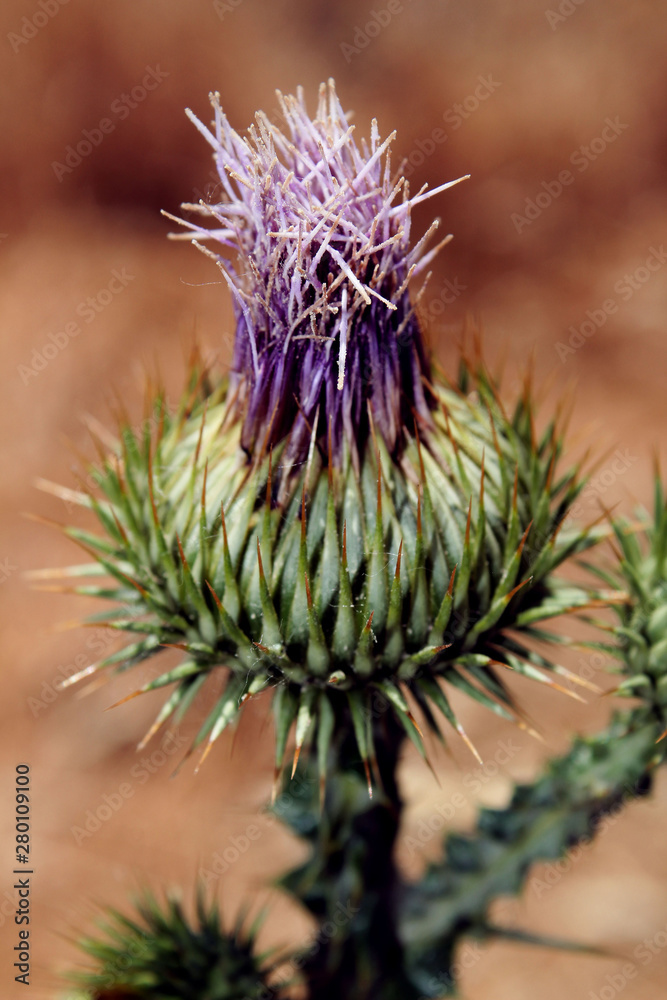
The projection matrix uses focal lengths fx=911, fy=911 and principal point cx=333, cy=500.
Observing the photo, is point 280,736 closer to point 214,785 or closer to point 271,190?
point 271,190

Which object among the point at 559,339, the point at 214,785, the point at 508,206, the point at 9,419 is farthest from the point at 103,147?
the point at 214,785

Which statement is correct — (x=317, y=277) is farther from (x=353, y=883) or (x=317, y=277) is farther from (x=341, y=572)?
(x=353, y=883)

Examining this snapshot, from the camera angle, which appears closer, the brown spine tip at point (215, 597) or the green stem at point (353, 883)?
the brown spine tip at point (215, 597)

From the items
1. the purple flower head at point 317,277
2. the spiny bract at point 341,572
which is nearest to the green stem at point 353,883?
the spiny bract at point 341,572

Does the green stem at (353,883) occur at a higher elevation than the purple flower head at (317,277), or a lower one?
lower

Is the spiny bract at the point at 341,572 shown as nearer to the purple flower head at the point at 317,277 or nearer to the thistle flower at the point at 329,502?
the thistle flower at the point at 329,502

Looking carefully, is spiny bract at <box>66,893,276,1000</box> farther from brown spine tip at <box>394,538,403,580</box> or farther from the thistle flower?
brown spine tip at <box>394,538,403,580</box>

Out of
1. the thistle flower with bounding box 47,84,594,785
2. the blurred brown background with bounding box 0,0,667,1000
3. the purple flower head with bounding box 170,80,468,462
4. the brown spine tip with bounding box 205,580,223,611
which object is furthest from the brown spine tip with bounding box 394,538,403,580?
the blurred brown background with bounding box 0,0,667,1000
